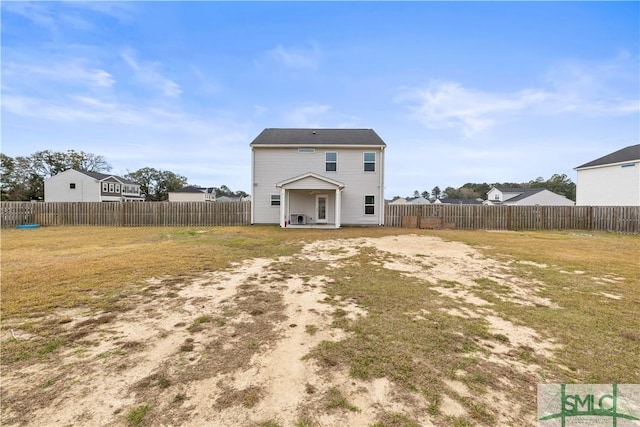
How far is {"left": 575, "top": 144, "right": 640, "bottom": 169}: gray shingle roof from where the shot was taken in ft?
64.5

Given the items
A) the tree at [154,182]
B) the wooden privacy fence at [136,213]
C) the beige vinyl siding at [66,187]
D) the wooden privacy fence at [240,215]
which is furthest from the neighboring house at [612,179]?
the tree at [154,182]

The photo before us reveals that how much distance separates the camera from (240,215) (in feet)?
60.7

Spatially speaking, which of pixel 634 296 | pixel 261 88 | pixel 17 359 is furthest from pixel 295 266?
pixel 261 88

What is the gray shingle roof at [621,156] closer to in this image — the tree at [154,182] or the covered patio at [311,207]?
the covered patio at [311,207]

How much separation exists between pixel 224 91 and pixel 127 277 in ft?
56.8

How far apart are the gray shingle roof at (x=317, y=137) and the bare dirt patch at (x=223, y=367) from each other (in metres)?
14.5

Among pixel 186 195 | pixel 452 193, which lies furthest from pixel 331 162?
pixel 452 193

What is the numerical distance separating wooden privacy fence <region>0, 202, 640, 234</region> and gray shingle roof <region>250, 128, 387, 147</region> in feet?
15.0

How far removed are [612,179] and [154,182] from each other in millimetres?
68509

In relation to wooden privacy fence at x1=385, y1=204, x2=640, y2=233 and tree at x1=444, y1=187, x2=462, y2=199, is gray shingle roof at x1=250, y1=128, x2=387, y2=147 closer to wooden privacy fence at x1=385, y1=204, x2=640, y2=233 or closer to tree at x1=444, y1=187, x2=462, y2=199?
wooden privacy fence at x1=385, y1=204, x2=640, y2=233

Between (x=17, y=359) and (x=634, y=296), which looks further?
(x=634, y=296)

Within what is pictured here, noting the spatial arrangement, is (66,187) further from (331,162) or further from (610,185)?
(610,185)

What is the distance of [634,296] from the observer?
454 cm

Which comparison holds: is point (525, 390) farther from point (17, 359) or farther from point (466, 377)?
point (17, 359)
